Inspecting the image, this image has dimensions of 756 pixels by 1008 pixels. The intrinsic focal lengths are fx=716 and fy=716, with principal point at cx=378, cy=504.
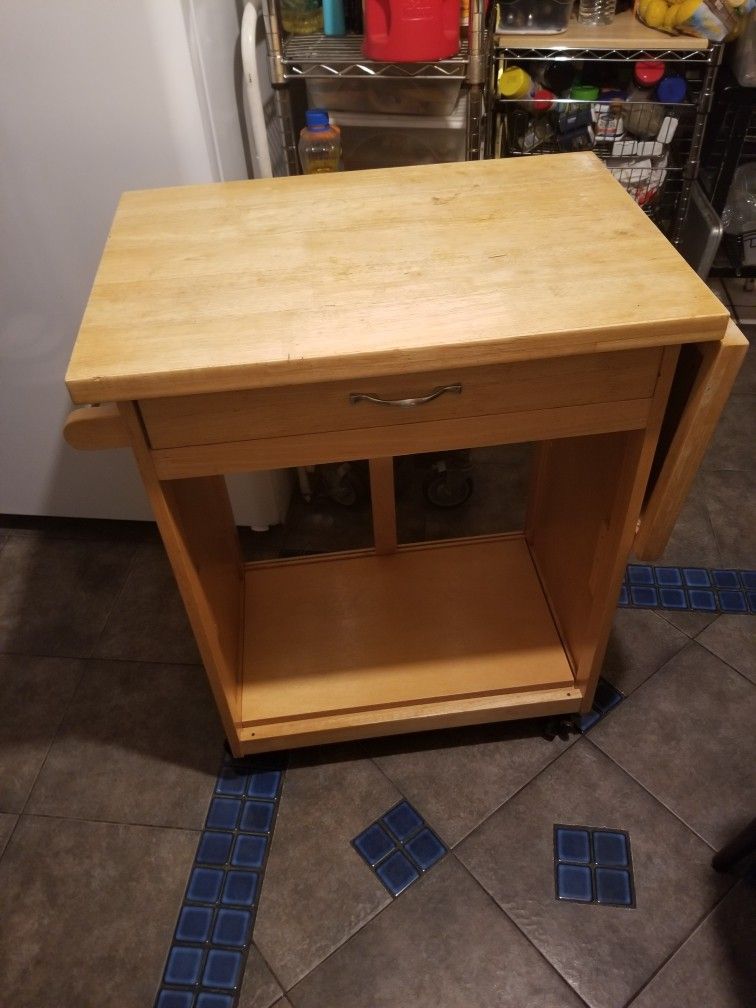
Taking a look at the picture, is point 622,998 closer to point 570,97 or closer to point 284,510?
point 284,510

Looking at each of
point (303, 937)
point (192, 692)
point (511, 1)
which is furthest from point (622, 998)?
point (511, 1)

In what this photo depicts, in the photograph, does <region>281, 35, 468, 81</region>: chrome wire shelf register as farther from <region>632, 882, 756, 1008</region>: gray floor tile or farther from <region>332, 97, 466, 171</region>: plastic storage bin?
<region>632, 882, 756, 1008</region>: gray floor tile

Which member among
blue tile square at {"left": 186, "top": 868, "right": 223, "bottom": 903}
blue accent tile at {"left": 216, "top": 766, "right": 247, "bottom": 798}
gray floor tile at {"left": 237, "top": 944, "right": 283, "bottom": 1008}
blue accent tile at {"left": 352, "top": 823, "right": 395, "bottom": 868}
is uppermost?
blue tile square at {"left": 186, "top": 868, "right": 223, "bottom": 903}

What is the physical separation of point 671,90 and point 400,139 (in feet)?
2.13

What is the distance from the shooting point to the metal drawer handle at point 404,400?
800 mm

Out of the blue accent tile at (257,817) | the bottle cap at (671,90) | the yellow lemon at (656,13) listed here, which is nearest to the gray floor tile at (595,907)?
the blue accent tile at (257,817)

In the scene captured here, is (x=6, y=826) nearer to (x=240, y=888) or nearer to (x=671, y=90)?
(x=240, y=888)

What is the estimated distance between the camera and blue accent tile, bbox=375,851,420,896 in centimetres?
113

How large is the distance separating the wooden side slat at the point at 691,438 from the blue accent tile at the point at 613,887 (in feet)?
1.70

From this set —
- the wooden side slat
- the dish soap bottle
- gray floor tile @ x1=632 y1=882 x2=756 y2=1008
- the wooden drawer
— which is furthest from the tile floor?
the dish soap bottle

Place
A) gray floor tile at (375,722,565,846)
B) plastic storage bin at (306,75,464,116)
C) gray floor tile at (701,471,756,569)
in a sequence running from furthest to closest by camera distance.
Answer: gray floor tile at (701,471,756,569)
plastic storage bin at (306,75,464,116)
gray floor tile at (375,722,565,846)

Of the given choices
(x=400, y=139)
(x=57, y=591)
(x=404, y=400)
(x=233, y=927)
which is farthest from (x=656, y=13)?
(x=233, y=927)

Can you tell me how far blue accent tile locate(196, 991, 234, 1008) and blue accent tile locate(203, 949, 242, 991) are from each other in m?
0.01

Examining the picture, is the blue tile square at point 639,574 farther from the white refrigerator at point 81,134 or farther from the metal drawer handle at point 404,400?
the white refrigerator at point 81,134
